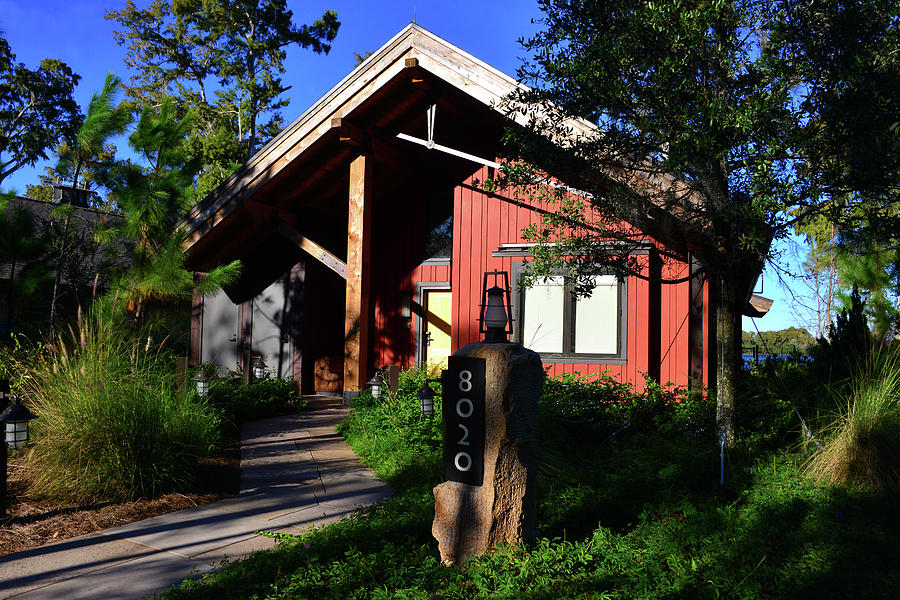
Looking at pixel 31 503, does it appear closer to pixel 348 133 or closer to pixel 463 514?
pixel 463 514

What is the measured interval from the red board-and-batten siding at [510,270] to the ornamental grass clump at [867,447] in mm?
3643

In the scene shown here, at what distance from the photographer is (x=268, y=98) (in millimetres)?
23000

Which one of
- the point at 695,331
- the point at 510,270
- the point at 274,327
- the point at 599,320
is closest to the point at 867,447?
the point at 695,331

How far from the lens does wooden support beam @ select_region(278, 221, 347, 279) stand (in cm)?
1028

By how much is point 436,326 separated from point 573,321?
2867 millimetres

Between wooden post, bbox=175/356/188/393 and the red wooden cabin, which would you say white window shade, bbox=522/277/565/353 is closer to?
the red wooden cabin

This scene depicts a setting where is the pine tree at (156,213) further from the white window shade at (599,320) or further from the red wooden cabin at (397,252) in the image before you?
the white window shade at (599,320)

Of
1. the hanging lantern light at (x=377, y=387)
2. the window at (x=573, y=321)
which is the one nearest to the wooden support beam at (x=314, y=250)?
the hanging lantern light at (x=377, y=387)

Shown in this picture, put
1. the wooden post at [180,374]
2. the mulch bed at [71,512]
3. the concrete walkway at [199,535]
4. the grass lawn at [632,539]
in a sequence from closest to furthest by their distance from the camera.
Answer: the grass lawn at [632,539]
the concrete walkway at [199,535]
the mulch bed at [71,512]
the wooden post at [180,374]

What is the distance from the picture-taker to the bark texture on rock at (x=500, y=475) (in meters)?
3.48

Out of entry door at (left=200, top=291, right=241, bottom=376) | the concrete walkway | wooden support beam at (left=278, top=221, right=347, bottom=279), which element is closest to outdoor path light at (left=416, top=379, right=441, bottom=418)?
the concrete walkway

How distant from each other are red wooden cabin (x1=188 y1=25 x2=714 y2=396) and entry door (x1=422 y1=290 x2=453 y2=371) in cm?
3

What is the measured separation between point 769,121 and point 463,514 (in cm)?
361

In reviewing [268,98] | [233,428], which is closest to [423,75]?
[233,428]
